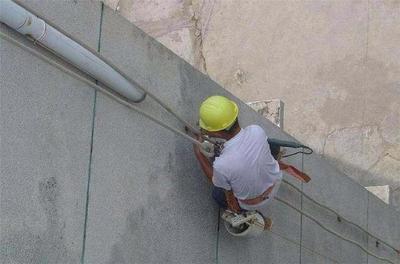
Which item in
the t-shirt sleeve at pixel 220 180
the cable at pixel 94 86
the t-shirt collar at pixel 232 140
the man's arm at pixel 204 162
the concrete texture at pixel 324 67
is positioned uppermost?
the concrete texture at pixel 324 67

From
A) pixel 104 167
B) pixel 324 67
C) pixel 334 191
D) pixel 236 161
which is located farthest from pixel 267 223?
pixel 324 67

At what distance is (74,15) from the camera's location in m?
3.40

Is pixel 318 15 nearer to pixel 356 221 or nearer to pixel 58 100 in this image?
pixel 356 221

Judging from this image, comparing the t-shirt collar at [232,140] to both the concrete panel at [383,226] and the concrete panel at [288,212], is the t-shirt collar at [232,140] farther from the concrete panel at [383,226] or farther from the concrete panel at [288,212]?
the concrete panel at [383,226]

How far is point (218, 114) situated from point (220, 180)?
→ 1.17 ft

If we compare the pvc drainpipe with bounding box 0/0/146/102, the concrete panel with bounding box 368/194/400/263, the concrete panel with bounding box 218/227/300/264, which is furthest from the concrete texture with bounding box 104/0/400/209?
the pvc drainpipe with bounding box 0/0/146/102

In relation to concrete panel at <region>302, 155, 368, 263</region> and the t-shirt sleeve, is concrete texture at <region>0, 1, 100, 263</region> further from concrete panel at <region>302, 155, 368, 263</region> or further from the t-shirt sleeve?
concrete panel at <region>302, 155, 368, 263</region>

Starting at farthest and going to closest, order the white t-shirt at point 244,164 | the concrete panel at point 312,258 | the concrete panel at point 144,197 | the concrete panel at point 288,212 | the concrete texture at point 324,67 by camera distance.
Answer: the concrete texture at point 324,67
the concrete panel at point 312,258
the concrete panel at point 288,212
the white t-shirt at point 244,164
the concrete panel at point 144,197

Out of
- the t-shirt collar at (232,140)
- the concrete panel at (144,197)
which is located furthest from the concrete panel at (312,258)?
the t-shirt collar at (232,140)

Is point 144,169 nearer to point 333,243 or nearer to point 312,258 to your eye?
point 312,258

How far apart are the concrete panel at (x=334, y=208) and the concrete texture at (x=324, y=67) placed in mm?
1400

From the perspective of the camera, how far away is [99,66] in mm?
3424

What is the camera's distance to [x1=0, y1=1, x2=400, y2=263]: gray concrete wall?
298cm

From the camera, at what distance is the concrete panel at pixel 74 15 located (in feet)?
10.5
